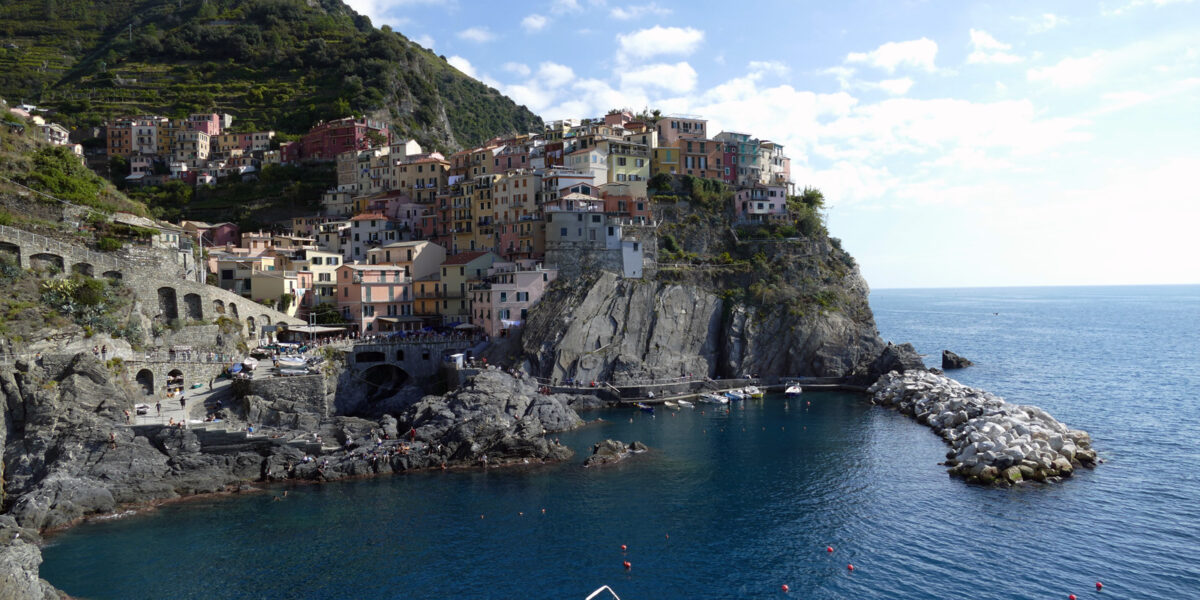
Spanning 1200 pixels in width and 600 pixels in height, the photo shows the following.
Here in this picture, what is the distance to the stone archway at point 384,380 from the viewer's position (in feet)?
199

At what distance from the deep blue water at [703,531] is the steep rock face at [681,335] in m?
13.5

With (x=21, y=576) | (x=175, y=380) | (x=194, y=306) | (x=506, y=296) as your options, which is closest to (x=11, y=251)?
(x=194, y=306)

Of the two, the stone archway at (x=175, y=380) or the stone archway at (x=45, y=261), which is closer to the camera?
the stone archway at (x=45, y=261)

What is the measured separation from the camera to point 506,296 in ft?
217

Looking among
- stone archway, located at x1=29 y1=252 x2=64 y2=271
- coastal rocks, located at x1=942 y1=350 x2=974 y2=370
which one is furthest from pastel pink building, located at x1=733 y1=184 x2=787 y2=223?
stone archway, located at x1=29 y1=252 x2=64 y2=271

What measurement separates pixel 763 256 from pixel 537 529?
48778mm

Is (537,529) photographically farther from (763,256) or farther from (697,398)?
(763,256)

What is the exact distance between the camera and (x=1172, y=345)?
107 m

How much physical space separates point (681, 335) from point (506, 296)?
17467 mm

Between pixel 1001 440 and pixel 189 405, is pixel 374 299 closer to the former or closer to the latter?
pixel 189 405

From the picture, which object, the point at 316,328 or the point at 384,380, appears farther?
the point at 384,380

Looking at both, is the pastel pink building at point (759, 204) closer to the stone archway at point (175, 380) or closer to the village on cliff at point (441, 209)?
the village on cliff at point (441, 209)

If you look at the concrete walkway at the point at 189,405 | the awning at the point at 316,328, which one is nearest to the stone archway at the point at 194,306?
the awning at the point at 316,328

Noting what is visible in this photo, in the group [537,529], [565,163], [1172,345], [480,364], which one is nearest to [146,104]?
[565,163]
